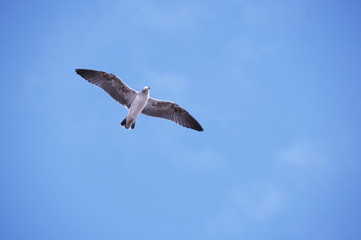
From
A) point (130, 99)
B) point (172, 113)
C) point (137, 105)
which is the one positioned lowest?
point (137, 105)

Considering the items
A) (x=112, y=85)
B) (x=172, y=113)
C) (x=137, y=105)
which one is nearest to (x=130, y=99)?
(x=137, y=105)

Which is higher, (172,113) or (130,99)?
(172,113)

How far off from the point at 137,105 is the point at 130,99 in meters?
0.79

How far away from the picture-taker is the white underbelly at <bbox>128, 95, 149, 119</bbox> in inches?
573

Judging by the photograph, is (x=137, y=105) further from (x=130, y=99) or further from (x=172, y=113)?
(x=172, y=113)

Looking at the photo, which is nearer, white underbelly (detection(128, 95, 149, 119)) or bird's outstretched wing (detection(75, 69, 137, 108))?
white underbelly (detection(128, 95, 149, 119))

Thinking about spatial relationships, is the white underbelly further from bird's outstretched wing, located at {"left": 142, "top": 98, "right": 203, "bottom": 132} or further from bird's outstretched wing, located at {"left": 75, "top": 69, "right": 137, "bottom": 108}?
bird's outstretched wing, located at {"left": 142, "top": 98, "right": 203, "bottom": 132}

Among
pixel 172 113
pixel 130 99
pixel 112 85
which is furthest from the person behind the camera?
pixel 172 113

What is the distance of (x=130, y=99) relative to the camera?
15.2 m

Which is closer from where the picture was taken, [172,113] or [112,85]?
[112,85]

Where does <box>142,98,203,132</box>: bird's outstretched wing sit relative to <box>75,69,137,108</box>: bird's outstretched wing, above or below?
above

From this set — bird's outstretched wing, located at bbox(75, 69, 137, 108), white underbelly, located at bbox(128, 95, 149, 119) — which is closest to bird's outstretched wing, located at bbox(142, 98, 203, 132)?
white underbelly, located at bbox(128, 95, 149, 119)

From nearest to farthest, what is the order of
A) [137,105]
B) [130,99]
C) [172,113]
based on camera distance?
[137,105]
[130,99]
[172,113]

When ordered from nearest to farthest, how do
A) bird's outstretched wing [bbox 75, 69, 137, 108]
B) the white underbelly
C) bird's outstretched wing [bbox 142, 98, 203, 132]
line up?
the white underbelly → bird's outstretched wing [bbox 75, 69, 137, 108] → bird's outstretched wing [bbox 142, 98, 203, 132]
